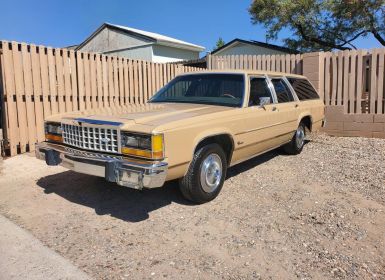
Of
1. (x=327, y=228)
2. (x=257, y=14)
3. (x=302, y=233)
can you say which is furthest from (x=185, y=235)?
(x=257, y=14)

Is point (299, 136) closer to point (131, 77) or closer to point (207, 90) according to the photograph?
point (207, 90)

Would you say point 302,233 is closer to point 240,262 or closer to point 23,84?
point 240,262

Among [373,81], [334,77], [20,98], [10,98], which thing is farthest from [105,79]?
[373,81]

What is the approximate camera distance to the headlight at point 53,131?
4.62 meters

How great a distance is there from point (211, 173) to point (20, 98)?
4422 mm

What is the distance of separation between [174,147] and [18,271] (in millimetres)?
1780

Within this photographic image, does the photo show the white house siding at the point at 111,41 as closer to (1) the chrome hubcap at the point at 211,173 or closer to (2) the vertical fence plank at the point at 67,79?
(2) the vertical fence plank at the point at 67,79

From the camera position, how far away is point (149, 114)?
4180mm

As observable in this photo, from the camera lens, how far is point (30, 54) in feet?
23.0

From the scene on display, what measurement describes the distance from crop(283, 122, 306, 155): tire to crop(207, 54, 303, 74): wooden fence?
329 centimetres

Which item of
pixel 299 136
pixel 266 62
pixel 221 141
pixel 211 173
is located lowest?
pixel 211 173

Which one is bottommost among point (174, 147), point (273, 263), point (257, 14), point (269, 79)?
point (273, 263)

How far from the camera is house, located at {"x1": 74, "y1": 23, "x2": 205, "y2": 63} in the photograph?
2156 cm

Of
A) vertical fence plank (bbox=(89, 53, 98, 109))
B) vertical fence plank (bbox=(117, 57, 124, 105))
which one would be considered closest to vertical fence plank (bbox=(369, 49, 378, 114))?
vertical fence plank (bbox=(117, 57, 124, 105))
